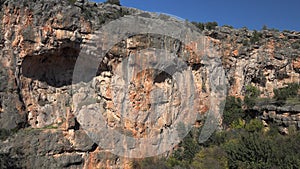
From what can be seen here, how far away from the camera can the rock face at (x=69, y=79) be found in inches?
713

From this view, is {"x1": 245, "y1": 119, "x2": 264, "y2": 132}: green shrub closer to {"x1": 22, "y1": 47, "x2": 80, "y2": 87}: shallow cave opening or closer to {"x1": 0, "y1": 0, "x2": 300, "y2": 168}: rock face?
{"x1": 0, "y1": 0, "x2": 300, "y2": 168}: rock face

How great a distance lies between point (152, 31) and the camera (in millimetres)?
20875

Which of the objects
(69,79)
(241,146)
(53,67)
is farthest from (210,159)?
(53,67)

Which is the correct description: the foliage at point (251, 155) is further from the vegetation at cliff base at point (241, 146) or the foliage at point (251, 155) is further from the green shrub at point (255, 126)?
the green shrub at point (255, 126)

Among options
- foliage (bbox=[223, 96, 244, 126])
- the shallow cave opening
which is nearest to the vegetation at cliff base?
foliage (bbox=[223, 96, 244, 126])

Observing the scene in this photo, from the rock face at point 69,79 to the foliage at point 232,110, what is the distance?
71.8 inches

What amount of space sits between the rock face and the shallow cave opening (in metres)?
0.07

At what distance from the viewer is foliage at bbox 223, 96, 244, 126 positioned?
82.7 ft

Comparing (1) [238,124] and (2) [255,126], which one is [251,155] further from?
(1) [238,124]

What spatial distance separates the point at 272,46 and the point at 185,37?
8.71 metres

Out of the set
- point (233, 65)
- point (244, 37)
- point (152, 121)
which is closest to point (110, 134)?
point (152, 121)

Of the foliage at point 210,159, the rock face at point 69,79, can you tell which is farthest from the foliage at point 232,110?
the foliage at point 210,159

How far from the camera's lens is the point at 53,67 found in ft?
69.9

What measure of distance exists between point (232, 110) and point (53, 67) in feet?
49.4
